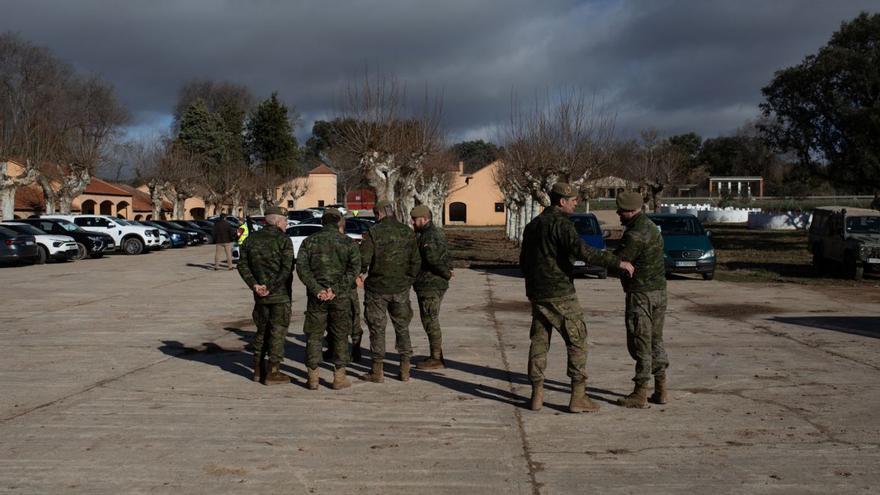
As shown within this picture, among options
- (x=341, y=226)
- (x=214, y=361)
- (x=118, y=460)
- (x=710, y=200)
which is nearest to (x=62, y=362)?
(x=214, y=361)

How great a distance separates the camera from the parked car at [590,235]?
2058cm

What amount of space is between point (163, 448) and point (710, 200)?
294 ft

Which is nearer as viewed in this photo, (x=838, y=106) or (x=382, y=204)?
(x=382, y=204)

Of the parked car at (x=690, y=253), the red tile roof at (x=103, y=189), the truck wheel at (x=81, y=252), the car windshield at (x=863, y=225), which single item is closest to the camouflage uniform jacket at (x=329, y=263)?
the parked car at (x=690, y=253)

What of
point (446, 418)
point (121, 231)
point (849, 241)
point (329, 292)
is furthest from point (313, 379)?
point (121, 231)

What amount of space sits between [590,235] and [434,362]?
13.7m

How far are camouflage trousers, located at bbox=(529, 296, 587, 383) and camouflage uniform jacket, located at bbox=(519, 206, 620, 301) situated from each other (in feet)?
0.29

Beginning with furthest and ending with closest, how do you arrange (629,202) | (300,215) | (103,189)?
(103,189), (300,215), (629,202)

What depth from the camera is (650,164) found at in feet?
225

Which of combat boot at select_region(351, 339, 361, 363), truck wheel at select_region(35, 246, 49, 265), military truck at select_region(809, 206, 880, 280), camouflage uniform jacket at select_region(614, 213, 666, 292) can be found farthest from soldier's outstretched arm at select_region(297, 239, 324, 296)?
truck wheel at select_region(35, 246, 49, 265)

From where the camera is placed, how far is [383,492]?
4973mm

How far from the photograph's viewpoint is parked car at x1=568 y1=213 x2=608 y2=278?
67.5ft

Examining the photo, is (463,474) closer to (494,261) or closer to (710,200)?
(494,261)

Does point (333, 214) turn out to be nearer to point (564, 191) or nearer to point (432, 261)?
point (432, 261)
